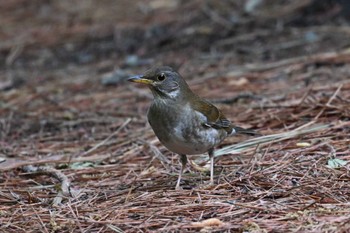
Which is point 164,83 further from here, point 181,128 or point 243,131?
point 243,131

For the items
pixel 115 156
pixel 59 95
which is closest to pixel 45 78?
pixel 59 95

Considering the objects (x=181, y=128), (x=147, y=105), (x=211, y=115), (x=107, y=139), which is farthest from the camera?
(x=147, y=105)

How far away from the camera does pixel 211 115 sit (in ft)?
17.2

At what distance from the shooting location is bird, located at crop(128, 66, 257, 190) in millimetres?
4945

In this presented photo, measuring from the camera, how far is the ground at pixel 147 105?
4227 millimetres

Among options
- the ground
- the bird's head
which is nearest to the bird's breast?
the bird's head

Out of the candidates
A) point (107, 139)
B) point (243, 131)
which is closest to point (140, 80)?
point (243, 131)

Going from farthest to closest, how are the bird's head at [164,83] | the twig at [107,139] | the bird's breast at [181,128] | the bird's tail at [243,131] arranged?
the twig at [107,139]
the bird's tail at [243,131]
the bird's head at [164,83]
the bird's breast at [181,128]

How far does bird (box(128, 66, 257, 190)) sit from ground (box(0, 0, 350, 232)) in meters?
0.27

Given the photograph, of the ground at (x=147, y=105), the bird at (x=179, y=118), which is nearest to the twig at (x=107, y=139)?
the ground at (x=147, y=105)

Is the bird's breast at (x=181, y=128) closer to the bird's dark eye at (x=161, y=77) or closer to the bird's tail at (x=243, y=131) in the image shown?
the bird's dark eye at (x=161, y=77)

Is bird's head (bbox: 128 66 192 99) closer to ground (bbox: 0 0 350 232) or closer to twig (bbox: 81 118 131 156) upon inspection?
ground (bbox: 0 0 350 232)

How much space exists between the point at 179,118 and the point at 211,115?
13.8 inches

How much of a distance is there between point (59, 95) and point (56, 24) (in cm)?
353
